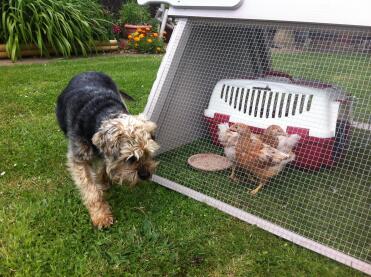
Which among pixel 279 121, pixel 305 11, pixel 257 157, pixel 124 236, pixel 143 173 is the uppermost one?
pixel 305 11

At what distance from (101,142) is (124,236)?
28.2 inches

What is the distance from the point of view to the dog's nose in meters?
2.79

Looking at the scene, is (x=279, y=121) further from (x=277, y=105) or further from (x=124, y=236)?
(x=124, y=236)

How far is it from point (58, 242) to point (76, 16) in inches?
306

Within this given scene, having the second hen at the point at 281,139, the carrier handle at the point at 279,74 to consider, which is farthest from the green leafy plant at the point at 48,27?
the second hen at the point at 281,139

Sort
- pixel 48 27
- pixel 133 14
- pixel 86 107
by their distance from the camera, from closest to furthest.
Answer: pixel 86 107, pixel 48 27, pixel 133 14

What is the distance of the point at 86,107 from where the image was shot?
3.18 metres

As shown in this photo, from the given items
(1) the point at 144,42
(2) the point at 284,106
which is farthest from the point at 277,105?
(1) the point at 144,42

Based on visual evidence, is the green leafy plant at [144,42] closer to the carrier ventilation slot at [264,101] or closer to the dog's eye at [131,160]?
the carrier ventilation slot at [264,101]

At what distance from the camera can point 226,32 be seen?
350 cm

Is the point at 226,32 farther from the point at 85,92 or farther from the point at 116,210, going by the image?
the point at 116,210

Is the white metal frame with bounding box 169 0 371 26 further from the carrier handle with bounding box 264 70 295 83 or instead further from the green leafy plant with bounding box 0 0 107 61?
the green leafy plant with bounding box 0 0 107 61

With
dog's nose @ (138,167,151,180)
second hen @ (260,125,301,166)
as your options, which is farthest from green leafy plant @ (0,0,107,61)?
dog's nose @ (138,167,151,180)

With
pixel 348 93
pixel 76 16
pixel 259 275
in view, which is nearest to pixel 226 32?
pixel 348 93
